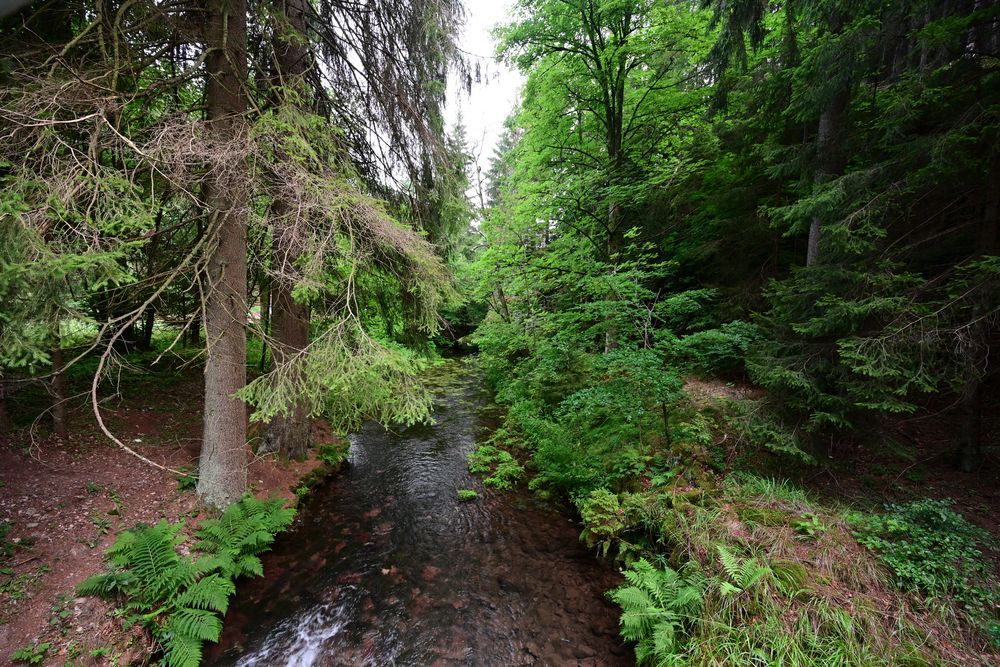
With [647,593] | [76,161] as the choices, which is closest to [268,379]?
[76,161]

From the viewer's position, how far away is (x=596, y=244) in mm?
8883

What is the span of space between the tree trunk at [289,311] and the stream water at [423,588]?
45.9 inches

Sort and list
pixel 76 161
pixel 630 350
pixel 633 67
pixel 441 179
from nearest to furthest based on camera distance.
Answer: pixel 76 161
pixel 630 350
pixel 441 179
pixel 633 67

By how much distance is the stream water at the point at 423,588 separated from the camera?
393 cm

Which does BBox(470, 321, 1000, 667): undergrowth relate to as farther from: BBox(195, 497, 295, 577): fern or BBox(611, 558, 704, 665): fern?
BBox(195, 497, 295, 577): fern

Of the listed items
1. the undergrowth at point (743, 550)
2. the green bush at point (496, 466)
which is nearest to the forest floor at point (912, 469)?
the undergrowth at point (743, 550)

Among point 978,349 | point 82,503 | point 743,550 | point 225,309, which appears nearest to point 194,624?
point 82,503

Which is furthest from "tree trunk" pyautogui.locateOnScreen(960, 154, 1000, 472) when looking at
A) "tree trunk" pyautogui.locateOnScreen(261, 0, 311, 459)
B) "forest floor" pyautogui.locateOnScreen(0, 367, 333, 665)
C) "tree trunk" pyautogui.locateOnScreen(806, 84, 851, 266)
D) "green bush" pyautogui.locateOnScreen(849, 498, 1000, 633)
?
"forest floor" pyautogui.locateOnScreen(0, 367, 333, 665)

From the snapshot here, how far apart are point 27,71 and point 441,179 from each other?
440 cm

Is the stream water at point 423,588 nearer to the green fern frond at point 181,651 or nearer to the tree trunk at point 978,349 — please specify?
the green fern frond at point 181,651

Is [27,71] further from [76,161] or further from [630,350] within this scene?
[630,350]

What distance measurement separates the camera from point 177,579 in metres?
3.91

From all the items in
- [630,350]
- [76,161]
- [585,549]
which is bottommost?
[585,549]

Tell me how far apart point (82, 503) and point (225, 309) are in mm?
2821
